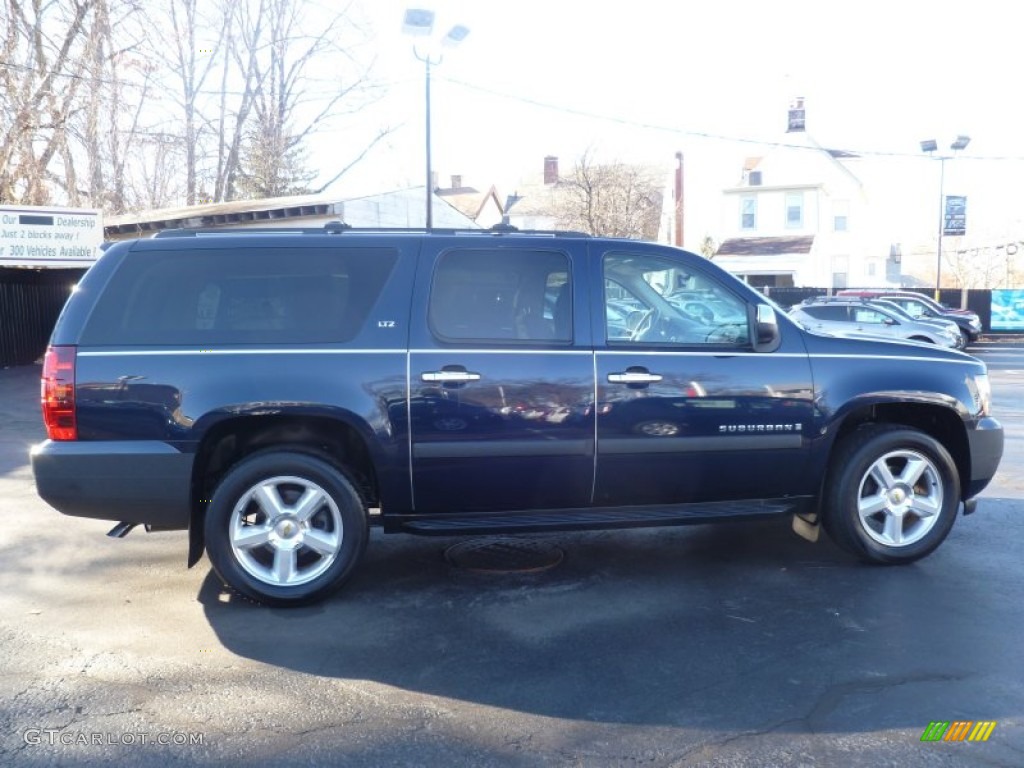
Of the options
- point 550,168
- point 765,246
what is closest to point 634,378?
point 765,246

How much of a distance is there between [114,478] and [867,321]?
21.3 m

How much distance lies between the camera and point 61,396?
458 centimetres

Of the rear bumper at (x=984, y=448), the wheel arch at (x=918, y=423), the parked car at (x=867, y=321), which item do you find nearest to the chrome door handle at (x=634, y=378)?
the wheel arch at (x=918, y=423)

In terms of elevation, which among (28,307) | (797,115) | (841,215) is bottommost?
(28,307)

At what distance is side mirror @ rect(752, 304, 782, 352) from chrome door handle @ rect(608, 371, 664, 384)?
25.0 inches

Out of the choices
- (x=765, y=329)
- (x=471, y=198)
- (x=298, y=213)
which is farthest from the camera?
(x=471, y=198)

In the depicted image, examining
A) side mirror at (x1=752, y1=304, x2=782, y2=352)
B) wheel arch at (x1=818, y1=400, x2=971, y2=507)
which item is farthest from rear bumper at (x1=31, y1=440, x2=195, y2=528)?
wheel arch at (x1=818, y1=400, x2=971, y2=507)

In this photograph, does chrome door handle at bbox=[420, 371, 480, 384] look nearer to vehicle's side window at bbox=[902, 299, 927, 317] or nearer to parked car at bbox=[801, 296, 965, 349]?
parked car at bbox=[801, 296, 965, 349]

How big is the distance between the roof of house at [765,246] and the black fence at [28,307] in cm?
2919

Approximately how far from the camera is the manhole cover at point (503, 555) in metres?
5.47

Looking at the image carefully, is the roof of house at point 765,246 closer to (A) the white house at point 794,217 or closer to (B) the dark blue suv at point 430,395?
(A) the white house at point 794,217

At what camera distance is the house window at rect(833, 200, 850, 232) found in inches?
1697

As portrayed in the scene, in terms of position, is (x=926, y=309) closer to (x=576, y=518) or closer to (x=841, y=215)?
(x=841, y=215)

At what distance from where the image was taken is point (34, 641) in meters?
4.37
